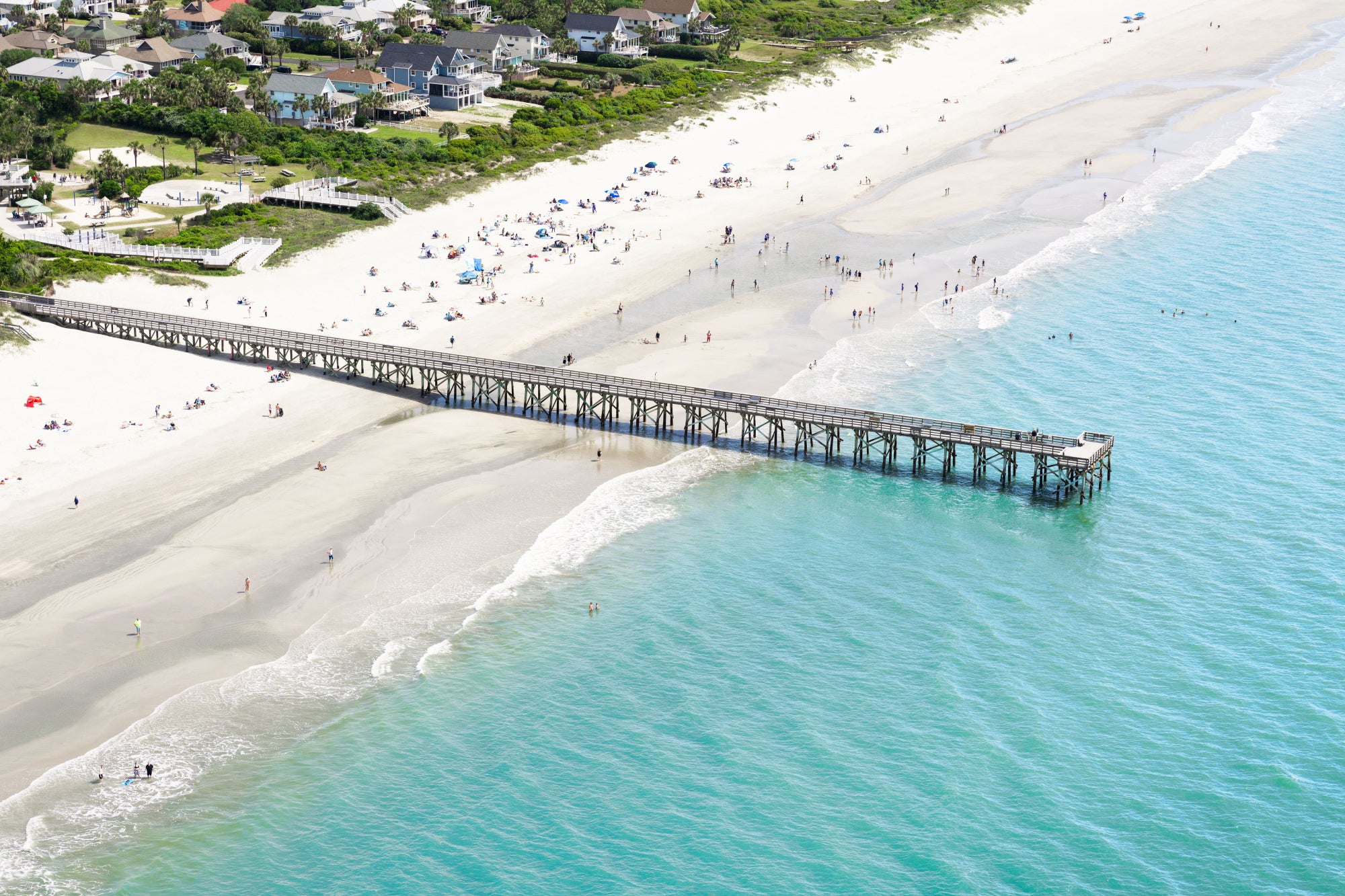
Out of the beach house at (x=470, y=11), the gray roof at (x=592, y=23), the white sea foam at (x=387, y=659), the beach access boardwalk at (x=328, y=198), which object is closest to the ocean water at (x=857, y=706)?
the white sea foam at (x=387, y=659)

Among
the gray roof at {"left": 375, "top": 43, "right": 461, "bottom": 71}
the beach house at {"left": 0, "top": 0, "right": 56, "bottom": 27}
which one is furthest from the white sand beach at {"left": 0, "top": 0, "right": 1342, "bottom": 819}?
the beach house at {"left": 0, "top": 0, "right": 56, "bottom": 27}

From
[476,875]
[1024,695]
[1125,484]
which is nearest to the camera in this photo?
[476,875]

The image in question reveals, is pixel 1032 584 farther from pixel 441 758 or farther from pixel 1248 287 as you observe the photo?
pixel 1248 287

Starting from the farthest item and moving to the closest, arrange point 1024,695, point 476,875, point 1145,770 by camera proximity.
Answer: point 1024,695
point 1145,770
point 476,875

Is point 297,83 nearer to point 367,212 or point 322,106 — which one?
point 322,106

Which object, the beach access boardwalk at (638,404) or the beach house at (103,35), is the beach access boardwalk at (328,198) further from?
the beach house at (103,35)

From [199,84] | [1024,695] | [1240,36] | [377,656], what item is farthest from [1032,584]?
[1240,36]

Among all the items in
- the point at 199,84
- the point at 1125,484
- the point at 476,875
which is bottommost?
the point at 476,875
